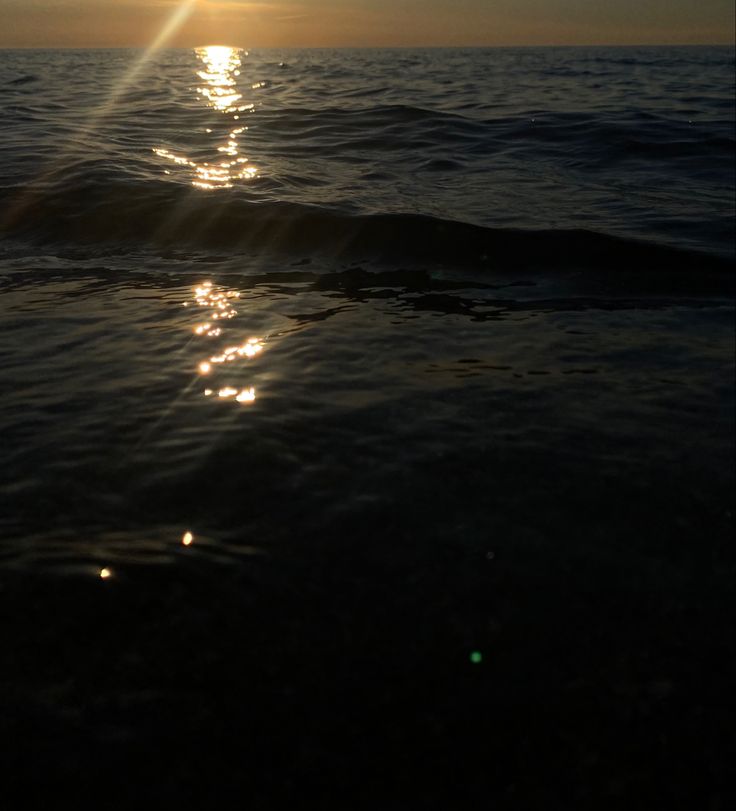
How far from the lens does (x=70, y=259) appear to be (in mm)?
7938

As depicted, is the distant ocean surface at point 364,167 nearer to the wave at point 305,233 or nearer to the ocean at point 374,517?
the wave at point 305,233

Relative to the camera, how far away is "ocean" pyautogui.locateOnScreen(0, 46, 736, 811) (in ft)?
7.32

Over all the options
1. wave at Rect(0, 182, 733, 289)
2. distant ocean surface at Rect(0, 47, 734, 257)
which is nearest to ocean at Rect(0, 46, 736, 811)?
wave at Rect(0, 182, 733, 289)

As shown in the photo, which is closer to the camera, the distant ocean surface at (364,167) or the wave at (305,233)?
the wave at (305,233)

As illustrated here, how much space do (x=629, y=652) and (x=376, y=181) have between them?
9.48 meters

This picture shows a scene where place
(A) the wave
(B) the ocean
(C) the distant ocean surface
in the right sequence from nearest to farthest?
(B) the ocean
(A) the wave
(C) the distant ocean surface

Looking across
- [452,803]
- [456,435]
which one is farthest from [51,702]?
[456,435]

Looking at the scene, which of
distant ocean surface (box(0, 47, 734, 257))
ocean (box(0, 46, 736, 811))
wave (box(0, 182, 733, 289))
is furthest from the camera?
distant ocean surface (box(0, 47, 734, 257))

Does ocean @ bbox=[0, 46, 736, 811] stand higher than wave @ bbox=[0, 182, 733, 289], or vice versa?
wave @ bbox=[0, 182, 733, 289]

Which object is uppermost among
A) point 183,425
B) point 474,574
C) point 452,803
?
point 183,425

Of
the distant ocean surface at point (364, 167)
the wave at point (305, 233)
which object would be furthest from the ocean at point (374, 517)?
the distant ocean surface at point (364, 167)

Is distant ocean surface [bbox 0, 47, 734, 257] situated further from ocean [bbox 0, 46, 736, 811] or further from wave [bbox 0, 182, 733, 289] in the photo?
ocean [bbox 0, 46, 736, 811]

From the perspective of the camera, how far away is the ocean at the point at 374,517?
7.32 ft

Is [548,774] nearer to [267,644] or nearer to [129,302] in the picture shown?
[267,644]
